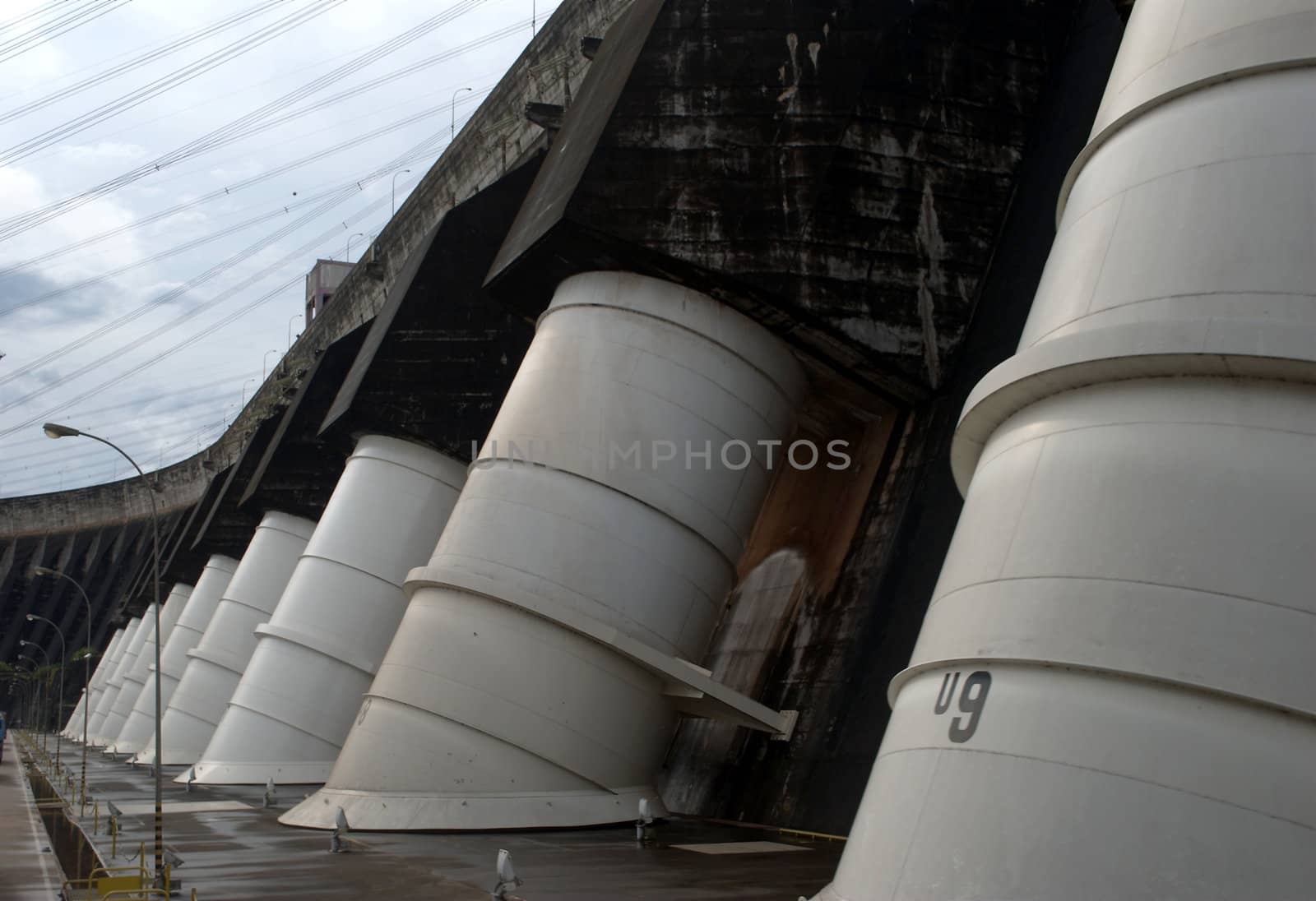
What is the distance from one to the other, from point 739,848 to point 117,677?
205 ft

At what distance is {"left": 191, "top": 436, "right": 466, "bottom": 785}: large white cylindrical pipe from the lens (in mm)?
29000

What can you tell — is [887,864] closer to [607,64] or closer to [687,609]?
[687,609]

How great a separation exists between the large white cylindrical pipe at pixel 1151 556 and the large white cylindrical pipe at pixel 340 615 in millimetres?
20456

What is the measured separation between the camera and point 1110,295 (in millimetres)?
9328

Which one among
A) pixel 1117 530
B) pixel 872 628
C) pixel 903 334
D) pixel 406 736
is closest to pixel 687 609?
pixel 872 628

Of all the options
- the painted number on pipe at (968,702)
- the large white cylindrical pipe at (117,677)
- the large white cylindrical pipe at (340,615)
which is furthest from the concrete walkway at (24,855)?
the large white cylindrical pipe at (117,677)

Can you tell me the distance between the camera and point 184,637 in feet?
170

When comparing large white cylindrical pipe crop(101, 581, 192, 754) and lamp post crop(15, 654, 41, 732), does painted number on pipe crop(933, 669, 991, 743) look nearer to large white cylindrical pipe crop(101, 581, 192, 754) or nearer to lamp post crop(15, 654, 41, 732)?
large white cylindrical pipe crop(101, 581, 192, 754)

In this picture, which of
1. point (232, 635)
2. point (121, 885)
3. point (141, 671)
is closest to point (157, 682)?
point (121, 885)

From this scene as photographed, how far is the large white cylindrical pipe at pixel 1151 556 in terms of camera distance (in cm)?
739

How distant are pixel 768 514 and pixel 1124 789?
1645 centimetres

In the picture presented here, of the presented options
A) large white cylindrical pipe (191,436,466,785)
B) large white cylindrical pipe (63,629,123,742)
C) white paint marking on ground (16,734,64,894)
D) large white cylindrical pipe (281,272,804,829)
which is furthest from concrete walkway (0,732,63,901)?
large white cylindrical pipe (63,629,123,742)

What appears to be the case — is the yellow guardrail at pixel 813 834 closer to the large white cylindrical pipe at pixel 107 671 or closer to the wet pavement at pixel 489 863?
the wet pavement at pixel 489 863

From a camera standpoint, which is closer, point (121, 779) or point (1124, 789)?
point (1124, 789)
